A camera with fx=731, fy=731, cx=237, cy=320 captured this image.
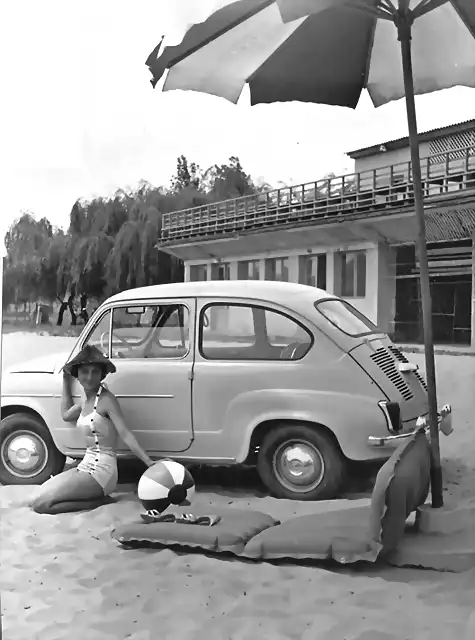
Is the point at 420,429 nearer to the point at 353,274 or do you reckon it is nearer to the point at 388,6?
the point at 353,274

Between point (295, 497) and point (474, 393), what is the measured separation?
2.23 ft

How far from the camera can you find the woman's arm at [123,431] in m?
2.33

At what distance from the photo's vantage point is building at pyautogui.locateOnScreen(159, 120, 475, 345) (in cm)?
225

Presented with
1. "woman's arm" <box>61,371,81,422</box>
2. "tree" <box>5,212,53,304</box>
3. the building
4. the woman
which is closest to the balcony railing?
the building

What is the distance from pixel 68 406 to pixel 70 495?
0.30 m

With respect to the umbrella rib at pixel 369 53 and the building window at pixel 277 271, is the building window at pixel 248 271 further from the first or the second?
the umbrella rib at pixel 369 53

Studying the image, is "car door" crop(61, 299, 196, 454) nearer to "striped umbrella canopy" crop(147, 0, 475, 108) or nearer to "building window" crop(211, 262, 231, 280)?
"building window" crop(211, 262, 231, 280)

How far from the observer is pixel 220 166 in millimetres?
2324

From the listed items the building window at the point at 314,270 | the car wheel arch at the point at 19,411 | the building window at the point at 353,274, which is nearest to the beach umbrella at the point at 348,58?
the building window at the point at 353,274

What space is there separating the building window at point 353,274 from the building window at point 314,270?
2.4 inches

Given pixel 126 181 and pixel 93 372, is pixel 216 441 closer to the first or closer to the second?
pixel 93 372

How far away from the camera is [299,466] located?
231cm

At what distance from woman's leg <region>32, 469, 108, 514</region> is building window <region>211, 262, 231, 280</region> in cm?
76

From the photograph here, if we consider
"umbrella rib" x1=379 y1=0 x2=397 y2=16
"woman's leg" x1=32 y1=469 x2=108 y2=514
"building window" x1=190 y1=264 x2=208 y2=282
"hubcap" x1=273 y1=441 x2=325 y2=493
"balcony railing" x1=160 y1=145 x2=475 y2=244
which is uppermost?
"umbrella rib" x1=379 y1=0 x2=397 y2=16
